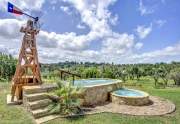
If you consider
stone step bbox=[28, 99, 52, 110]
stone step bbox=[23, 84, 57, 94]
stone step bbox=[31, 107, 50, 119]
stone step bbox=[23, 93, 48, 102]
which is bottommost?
stone step bbox=[31, 107, 50, 119]

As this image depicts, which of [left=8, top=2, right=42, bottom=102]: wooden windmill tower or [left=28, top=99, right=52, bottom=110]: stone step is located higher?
[left=8, top=2, right=42, bottom=102]: wooden windmill tower

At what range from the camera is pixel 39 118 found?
9.79 meters

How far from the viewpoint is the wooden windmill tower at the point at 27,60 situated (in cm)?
1281

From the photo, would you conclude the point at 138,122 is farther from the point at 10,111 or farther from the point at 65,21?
the point at 65,21

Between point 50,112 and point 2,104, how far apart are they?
143 inches

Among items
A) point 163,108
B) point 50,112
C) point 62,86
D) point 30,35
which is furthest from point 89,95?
point 30,35

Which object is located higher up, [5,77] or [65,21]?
[65,21]

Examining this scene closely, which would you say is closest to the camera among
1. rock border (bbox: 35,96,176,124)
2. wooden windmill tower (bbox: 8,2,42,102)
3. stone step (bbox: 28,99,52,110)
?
stone step (bbox: 28,99,52,110)

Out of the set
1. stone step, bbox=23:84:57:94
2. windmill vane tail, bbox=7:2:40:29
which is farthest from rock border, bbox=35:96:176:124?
windmill vane tail, bbox=7:2:40:29

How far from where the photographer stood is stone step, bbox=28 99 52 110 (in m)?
10.3

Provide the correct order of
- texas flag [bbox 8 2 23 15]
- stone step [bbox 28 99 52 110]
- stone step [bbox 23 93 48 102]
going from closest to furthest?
stone step [bbox 28 99 52 110] < stone step [bbox 23 93 48 102] < texas flag [bbox 8 2 23 15]

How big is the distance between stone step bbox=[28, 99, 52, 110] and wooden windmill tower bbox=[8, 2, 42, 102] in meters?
2.50

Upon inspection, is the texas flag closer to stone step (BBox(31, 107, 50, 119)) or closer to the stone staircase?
the stone staircase

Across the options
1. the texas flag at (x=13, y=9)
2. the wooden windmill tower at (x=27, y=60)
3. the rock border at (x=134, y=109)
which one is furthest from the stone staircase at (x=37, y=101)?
the texas flag at (x=13, y=9)
